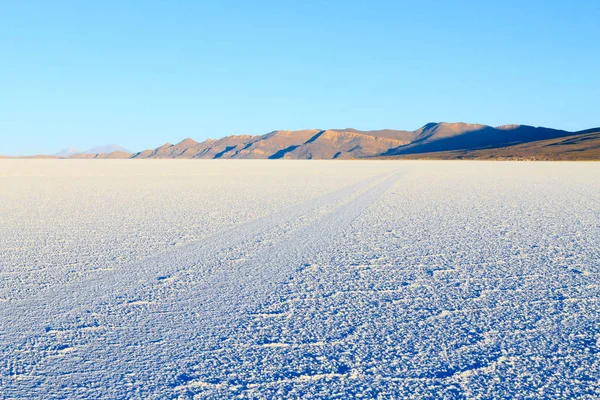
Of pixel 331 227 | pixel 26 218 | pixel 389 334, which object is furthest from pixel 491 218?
pixel 26 218

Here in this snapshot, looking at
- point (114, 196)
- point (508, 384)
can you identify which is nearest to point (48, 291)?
point (508, 384)

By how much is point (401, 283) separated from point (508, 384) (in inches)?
93.2

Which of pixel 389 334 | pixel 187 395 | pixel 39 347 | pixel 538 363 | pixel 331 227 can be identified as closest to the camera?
pixel 187 395

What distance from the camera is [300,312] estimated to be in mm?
4523

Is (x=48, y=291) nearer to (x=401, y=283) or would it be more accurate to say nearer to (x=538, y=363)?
(x=401, y=283)

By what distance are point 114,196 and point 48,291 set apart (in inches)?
486

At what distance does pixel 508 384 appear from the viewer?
3.14 m

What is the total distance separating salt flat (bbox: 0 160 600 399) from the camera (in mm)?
3197

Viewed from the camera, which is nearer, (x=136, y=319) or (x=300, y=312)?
(x=136, y=319)

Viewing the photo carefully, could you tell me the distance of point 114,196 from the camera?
55.9 feet

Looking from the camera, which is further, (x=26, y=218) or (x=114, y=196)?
(x=114, y=196)

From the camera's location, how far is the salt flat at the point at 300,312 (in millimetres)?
3197

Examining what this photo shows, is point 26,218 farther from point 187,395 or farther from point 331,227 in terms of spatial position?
point 187,395

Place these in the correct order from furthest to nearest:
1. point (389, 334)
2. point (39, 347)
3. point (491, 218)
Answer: point (491, 218) < point (389, 334) < point (39, 347)
